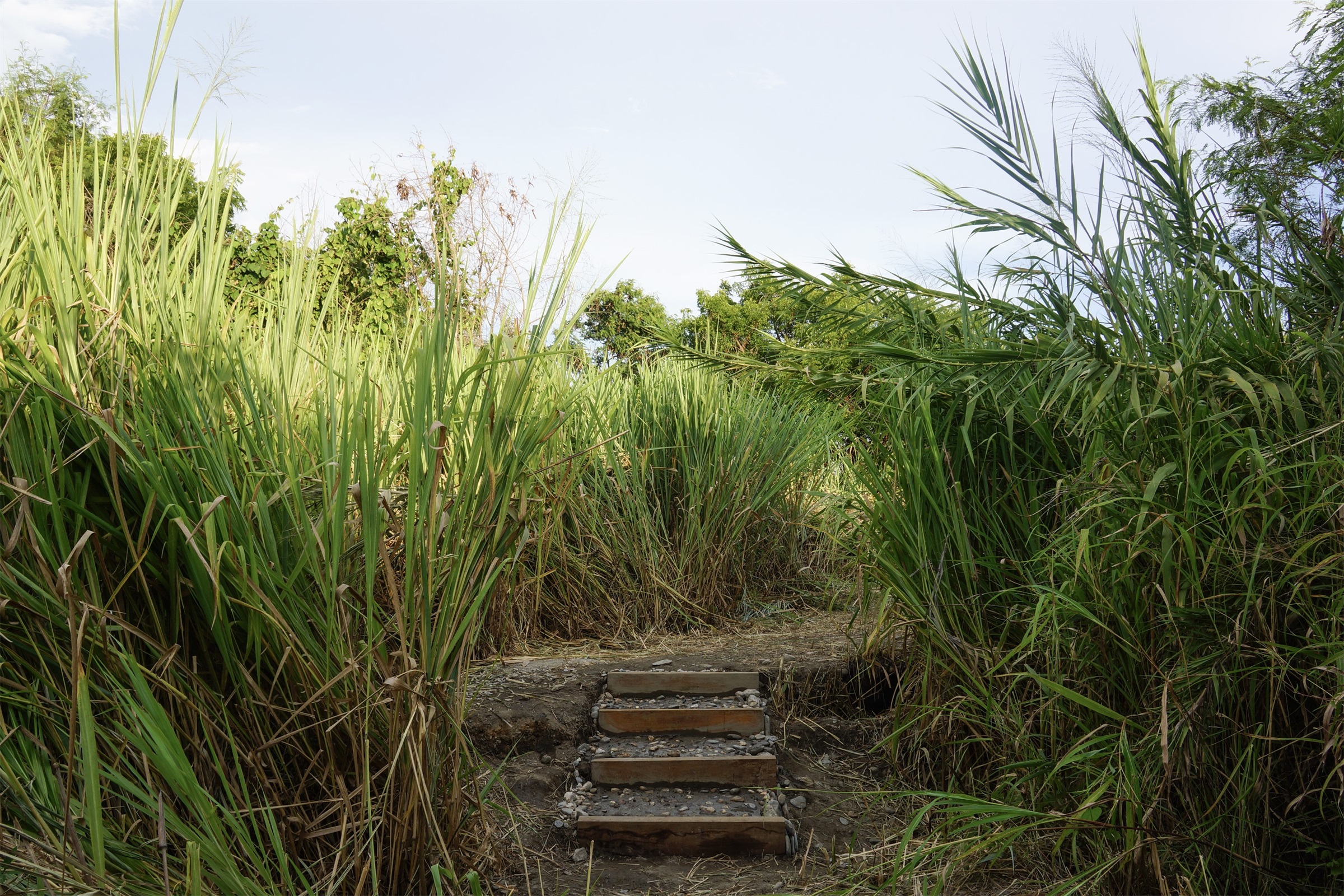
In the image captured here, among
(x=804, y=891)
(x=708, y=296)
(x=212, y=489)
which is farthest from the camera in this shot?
(x=708, y=296)

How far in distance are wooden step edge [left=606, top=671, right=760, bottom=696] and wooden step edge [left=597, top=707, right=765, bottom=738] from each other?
246 millimetres

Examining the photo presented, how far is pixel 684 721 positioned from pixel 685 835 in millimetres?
716

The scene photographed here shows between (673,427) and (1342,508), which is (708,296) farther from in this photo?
(1342,508)

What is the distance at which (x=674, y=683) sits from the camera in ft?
13.0

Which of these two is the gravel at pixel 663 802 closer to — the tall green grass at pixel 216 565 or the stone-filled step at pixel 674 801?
the stone-filled step at pixel 674 801

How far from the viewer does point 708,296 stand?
1794 centimetres

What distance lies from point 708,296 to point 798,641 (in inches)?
549

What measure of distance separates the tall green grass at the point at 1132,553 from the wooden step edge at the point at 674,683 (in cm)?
108

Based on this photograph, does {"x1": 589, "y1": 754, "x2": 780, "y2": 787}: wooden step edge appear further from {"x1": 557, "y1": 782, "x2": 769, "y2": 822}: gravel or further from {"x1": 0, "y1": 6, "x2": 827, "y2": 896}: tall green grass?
{"x1": 0, "y1": 6, "x2": 827, "y2": 896}: tall green grass

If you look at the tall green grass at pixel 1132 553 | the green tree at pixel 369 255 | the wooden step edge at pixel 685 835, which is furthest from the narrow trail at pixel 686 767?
the green tree at pixel 369 255

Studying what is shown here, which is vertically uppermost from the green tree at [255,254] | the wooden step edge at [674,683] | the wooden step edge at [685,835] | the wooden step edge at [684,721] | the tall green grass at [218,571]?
the green tree at [255,254]

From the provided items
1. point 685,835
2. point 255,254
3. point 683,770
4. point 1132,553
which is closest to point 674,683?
point 683,770

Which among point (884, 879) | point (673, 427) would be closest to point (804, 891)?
point (884, 879)

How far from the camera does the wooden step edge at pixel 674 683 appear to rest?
3.95 meters
